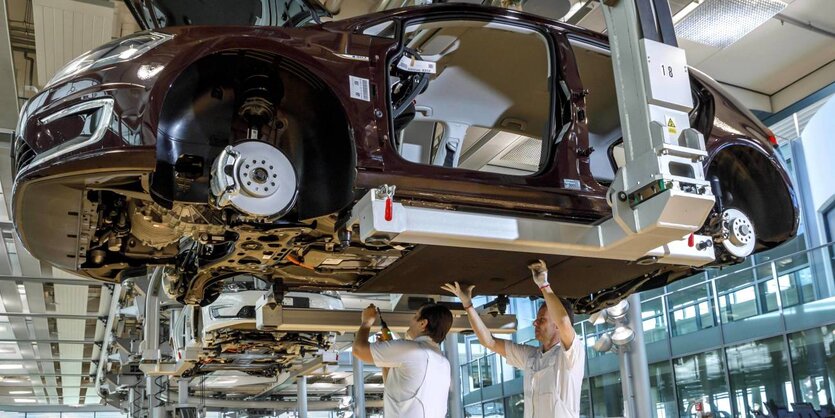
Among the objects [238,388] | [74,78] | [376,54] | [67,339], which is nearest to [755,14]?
[376,54]

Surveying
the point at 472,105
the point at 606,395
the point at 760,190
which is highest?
the point at 472,105

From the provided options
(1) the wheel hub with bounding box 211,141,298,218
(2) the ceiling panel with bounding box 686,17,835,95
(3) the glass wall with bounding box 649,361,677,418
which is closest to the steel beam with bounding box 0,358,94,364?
(3) the glass wall with bounding box 649,361,677,418

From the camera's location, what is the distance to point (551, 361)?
157 inches

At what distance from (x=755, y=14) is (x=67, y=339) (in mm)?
17921

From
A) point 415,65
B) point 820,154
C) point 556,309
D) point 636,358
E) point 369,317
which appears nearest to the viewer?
point 415,65

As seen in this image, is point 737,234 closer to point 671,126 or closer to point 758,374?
point 671,126

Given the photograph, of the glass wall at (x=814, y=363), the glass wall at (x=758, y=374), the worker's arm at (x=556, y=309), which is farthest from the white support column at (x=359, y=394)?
the worker's arm at (x=556, y=309)

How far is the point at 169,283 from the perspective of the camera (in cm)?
465

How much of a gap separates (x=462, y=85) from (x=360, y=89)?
48.8 inches

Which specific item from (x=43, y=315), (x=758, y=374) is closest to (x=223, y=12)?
(x=758, y=374)

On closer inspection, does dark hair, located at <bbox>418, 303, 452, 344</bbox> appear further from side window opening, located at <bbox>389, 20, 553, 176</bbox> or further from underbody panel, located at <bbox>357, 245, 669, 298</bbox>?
side window opening, located at <bbox>389, 20, 553, 176</bbox>

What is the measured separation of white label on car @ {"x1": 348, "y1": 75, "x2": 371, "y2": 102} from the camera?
3.40 m

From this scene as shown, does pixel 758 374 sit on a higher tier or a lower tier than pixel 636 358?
lower

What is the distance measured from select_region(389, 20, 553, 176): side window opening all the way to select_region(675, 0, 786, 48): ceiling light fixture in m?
2.62
